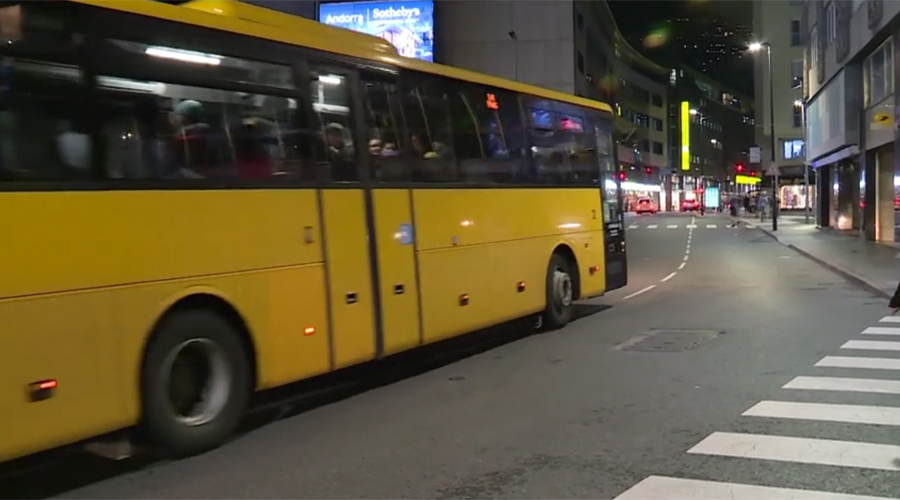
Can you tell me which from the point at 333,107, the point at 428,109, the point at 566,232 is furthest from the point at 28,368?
the point at 566,232

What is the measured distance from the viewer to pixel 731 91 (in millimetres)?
175375

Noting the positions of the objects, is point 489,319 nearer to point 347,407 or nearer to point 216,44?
point 347,407

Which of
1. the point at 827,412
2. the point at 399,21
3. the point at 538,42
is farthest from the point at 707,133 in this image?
the point at 827,412

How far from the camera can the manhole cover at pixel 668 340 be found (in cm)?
1212

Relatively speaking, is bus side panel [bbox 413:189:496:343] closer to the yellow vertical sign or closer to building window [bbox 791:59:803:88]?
building window [bbox 791:59:803:88]

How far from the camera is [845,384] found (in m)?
9.54

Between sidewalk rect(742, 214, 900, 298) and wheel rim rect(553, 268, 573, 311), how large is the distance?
6.91m

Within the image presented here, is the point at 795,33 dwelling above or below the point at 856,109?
above

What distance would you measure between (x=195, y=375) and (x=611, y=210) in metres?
10.4

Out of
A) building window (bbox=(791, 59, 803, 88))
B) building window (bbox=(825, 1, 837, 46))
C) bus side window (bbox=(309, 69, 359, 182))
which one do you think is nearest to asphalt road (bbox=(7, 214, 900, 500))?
bus side window (bbox=(309, 69, 359, 182))

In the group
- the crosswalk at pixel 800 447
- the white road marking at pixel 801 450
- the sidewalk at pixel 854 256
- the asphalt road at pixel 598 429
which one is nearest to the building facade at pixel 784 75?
the sidewalk at pixel 854 256

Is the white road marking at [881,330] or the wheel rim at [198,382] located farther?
the white road marking at [881,330]

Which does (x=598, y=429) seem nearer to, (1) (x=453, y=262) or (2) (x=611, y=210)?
(1) (x=453, y=262)

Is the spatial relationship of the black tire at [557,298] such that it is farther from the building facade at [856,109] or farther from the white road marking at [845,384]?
the building facade at [856,109]
